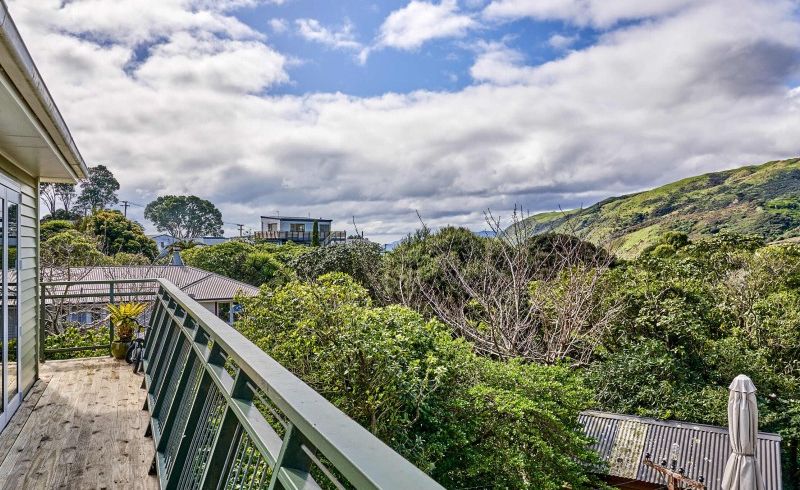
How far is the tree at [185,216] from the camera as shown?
62.9 meters

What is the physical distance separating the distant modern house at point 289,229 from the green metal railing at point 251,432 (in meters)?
48.1

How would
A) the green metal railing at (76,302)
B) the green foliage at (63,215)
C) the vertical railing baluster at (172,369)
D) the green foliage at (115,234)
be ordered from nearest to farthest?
the vertical railing baluster at (172,369) → the green metal railing at (76,302) → the green foliage at (115,234) → the green foliage at (63,215)

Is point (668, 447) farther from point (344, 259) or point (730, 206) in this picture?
point (730, 206)

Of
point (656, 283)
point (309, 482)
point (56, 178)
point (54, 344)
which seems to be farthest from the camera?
point (656, 283)

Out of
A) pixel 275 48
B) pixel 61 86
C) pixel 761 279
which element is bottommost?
pixel 761 279

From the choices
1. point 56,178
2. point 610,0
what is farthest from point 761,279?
point 56,178

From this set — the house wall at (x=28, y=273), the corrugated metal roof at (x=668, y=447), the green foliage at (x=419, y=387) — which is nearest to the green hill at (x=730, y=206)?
the corrugated metal roof at (x=668, y=447)

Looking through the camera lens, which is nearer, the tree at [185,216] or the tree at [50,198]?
the tree at [50,198]

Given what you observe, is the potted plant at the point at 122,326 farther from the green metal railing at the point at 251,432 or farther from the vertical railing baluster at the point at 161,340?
the green metal railing at the point at 251,432

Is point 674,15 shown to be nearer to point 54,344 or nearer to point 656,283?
point 656,283

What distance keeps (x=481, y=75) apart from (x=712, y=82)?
9.82 meters

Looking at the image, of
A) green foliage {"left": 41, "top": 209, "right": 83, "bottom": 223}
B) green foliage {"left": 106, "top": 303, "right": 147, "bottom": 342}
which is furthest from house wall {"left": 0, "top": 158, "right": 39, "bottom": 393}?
green foliage {"left": 41, "top": 209, "right": 83, "bottom": 223}

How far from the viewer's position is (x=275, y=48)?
11.6m

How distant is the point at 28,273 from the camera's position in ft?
17.1
